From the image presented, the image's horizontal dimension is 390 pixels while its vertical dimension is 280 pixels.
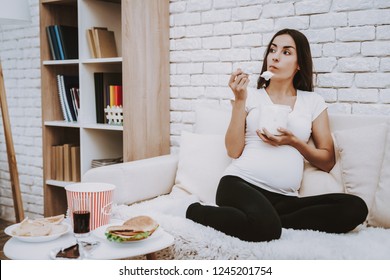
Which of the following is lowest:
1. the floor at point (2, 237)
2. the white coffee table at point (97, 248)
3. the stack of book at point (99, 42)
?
the floor at point (2, 237)

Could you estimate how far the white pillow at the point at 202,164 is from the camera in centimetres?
223

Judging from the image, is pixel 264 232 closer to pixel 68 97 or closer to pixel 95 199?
pixel 95 199

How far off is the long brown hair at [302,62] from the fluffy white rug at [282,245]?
759 millimetres

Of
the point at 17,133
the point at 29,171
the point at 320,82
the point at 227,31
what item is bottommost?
the point at 29,171

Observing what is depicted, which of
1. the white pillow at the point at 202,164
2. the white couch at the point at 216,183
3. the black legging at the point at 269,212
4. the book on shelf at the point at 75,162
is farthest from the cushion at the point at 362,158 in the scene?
the book on shelf at the point at 75,162

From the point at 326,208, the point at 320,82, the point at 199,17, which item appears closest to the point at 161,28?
the point at 199,17

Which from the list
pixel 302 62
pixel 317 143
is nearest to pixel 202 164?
pixel 317 143

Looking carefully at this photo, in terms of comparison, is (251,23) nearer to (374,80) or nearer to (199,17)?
(199,17)

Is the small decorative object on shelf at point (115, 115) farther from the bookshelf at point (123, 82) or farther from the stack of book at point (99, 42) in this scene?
the stack of book at point (99, 42)

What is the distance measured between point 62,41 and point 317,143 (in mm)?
1720

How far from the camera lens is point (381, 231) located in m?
1.78

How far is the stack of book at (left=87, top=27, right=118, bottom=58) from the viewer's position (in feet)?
8.95

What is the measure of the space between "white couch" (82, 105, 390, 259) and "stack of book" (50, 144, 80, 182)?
29.5 inches

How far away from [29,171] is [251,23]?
208 cm
